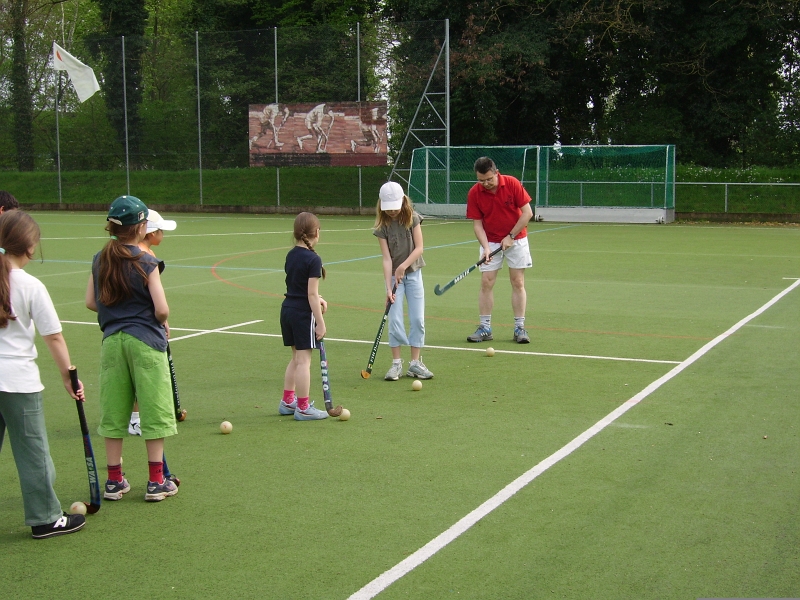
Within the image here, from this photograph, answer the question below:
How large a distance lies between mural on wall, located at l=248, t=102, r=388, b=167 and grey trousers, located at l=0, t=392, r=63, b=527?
95.4 ft

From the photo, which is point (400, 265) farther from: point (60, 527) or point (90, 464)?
point (60, 527)

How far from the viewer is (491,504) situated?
203 inches

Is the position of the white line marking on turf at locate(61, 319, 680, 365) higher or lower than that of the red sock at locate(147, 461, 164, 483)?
lower

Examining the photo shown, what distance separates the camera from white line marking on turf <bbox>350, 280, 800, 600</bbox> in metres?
4.19

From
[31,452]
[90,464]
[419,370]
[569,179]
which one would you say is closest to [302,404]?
[419,370]

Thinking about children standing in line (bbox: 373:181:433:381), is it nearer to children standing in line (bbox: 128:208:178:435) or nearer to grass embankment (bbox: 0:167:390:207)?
children standing in line (bbox: 128:208:178:435)

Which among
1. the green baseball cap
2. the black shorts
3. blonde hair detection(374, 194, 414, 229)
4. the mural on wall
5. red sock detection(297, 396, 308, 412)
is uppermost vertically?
the mural on wall

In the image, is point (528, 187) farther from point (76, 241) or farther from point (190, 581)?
point (190, 581)

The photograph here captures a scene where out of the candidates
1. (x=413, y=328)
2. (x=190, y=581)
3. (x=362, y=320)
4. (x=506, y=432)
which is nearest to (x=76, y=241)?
(x=362, y=320)

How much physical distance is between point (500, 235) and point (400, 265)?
2421mm

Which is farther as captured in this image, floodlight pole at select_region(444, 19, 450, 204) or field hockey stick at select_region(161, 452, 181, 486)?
A: floodlight pole at select_region(444, 19, 450, 204)

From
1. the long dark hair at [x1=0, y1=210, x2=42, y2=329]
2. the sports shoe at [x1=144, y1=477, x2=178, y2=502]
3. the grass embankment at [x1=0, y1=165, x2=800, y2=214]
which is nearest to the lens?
the long dark hair at [x1=0, y1=210, x2=42, y2=329]

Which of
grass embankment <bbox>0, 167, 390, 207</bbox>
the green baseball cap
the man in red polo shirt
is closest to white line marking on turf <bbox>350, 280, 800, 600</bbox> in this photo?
the man in red polo shirt

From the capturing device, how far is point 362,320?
38.0 ft
